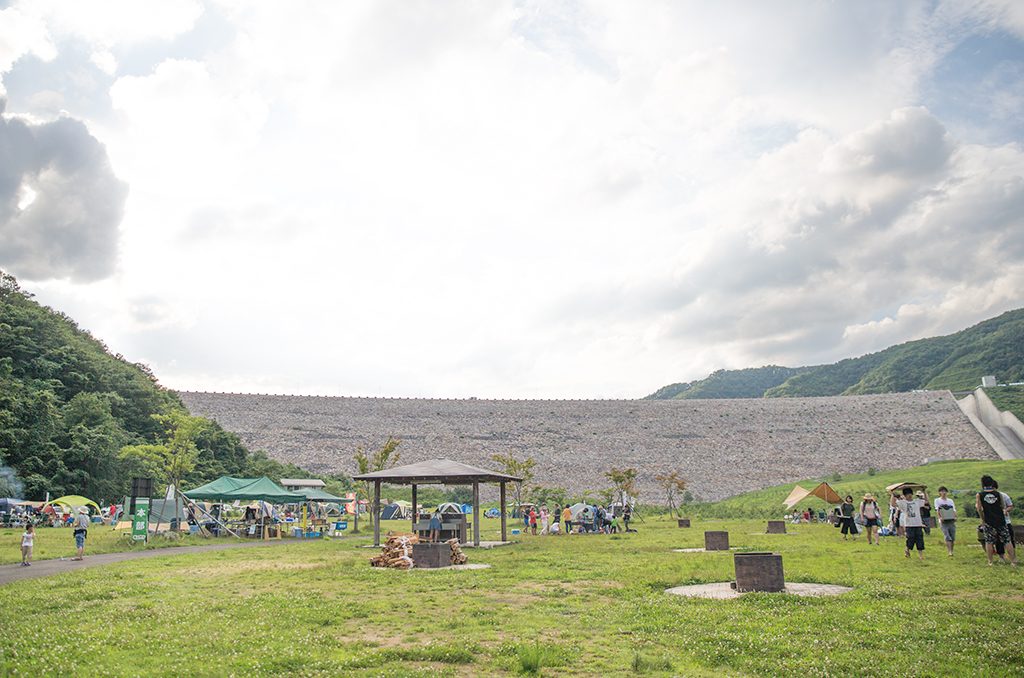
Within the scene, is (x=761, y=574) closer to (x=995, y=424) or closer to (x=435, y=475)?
(x=435, y=475)

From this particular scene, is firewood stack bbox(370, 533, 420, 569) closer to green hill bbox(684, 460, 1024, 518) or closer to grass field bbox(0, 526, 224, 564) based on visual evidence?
grass field bbox(0, 526, 224, 564)

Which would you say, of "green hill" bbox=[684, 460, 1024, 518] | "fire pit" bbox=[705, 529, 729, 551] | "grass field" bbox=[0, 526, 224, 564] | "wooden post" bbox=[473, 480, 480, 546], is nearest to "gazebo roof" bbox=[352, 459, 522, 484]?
"wooden post" bbox=[473, 480, 480, 546]

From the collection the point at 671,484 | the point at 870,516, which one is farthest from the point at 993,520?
the point at 671,484

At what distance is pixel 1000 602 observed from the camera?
27.7 ft

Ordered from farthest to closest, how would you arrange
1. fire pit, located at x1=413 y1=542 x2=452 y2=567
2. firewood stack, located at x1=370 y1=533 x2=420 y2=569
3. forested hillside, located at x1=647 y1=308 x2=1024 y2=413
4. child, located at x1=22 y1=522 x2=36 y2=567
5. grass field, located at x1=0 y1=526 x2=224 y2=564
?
forested hillside, located at x1=647 y1=308 x2=1024 y2=413, grass field, located at x1=0 y1=526 x2=224 y2=564, child, located at x1=22 y1=522 x2=36 y2=567, fire pit, located at x1=413 y1=542 x2=452 y2=567, firewood stack, located at x1=370 y1=533 x2=420 y2=569

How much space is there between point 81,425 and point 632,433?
50079 mm

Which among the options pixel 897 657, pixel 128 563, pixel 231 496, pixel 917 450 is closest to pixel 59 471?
pixel 231 496

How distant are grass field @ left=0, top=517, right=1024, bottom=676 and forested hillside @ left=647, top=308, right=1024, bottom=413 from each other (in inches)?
3354

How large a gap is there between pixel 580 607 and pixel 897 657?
4.04 metres

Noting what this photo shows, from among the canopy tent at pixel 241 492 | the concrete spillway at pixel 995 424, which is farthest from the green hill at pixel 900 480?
the canopy tent at pixel 241 492

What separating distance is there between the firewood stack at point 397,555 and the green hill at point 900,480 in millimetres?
23403

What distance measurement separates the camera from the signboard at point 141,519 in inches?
890

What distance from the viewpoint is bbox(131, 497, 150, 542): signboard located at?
74.2 ft

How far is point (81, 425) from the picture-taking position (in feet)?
125
